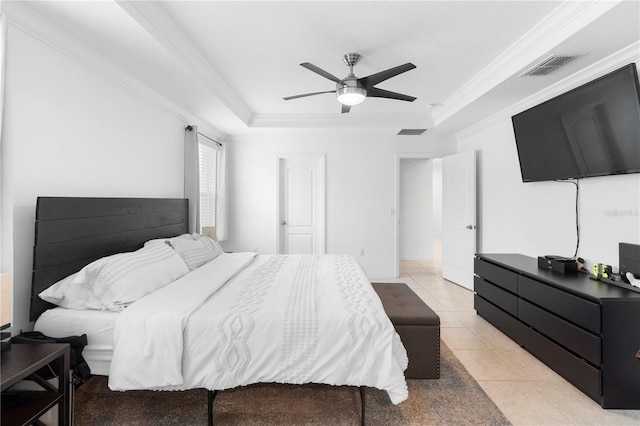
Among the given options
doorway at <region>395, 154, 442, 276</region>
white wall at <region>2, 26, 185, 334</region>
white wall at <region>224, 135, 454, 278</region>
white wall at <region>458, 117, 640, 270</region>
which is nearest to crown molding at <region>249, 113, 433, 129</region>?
white wall at <region>224, 135, 454, 278</region>

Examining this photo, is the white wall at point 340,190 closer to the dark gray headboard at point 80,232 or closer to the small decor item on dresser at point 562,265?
the dark gray headboard at point 80,232

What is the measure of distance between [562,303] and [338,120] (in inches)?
138

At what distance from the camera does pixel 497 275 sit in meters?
3.19

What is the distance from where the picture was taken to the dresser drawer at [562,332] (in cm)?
205

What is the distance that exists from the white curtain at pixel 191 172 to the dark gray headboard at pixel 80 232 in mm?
772

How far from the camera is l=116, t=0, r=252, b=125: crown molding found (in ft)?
6.46

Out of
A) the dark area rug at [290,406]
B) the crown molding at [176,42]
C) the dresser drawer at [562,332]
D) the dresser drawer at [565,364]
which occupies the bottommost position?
the dark area rug at [290,406]

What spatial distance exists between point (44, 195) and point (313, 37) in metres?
2.23

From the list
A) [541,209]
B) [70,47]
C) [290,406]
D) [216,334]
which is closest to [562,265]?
[541,209]

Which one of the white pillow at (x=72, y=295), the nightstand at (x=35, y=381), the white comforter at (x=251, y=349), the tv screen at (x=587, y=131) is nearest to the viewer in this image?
the nightstand at (x=35, y=381)

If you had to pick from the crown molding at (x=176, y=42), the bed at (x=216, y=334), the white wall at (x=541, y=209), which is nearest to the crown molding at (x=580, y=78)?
the white wall at (x=541, y=209)

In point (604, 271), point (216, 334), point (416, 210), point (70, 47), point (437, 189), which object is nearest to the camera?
point (216, 334)

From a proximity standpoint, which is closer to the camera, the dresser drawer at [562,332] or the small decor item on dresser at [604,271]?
the dresser drawer at [562,332]

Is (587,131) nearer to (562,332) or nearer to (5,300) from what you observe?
(562,332)
